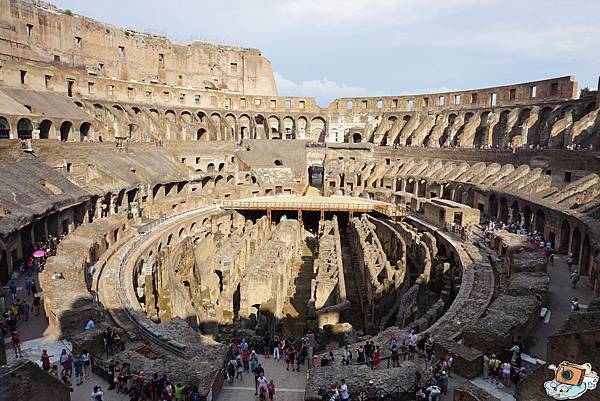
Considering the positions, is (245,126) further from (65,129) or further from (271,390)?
(271,390)

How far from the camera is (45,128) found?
98.7ft

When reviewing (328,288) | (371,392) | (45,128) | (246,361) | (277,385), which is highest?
(45,128)

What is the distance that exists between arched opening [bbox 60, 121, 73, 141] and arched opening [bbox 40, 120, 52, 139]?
1.61 meters

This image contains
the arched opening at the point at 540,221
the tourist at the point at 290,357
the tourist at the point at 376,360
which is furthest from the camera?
the arched opening at the point at 540,221

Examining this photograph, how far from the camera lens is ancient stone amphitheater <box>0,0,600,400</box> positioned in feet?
38.2

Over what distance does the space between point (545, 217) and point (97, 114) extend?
33941 mm

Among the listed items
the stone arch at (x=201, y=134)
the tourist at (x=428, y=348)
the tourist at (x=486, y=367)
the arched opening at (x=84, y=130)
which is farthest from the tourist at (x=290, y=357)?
the stone arch at (x=201, y=134)

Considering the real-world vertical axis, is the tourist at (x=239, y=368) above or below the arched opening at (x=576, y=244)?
below

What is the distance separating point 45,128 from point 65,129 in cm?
235

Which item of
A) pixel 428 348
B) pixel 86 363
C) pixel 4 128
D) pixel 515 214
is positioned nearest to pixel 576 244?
pixel 515 214

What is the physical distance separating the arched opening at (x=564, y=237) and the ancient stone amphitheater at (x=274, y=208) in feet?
0.22

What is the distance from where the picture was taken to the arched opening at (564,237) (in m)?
19.3

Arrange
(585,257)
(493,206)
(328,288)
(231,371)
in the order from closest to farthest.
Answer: (231,371)
(585,257)
(328,288)
(493,206)

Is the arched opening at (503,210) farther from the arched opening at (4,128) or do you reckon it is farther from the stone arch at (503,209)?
the arched opening at (4,128)
